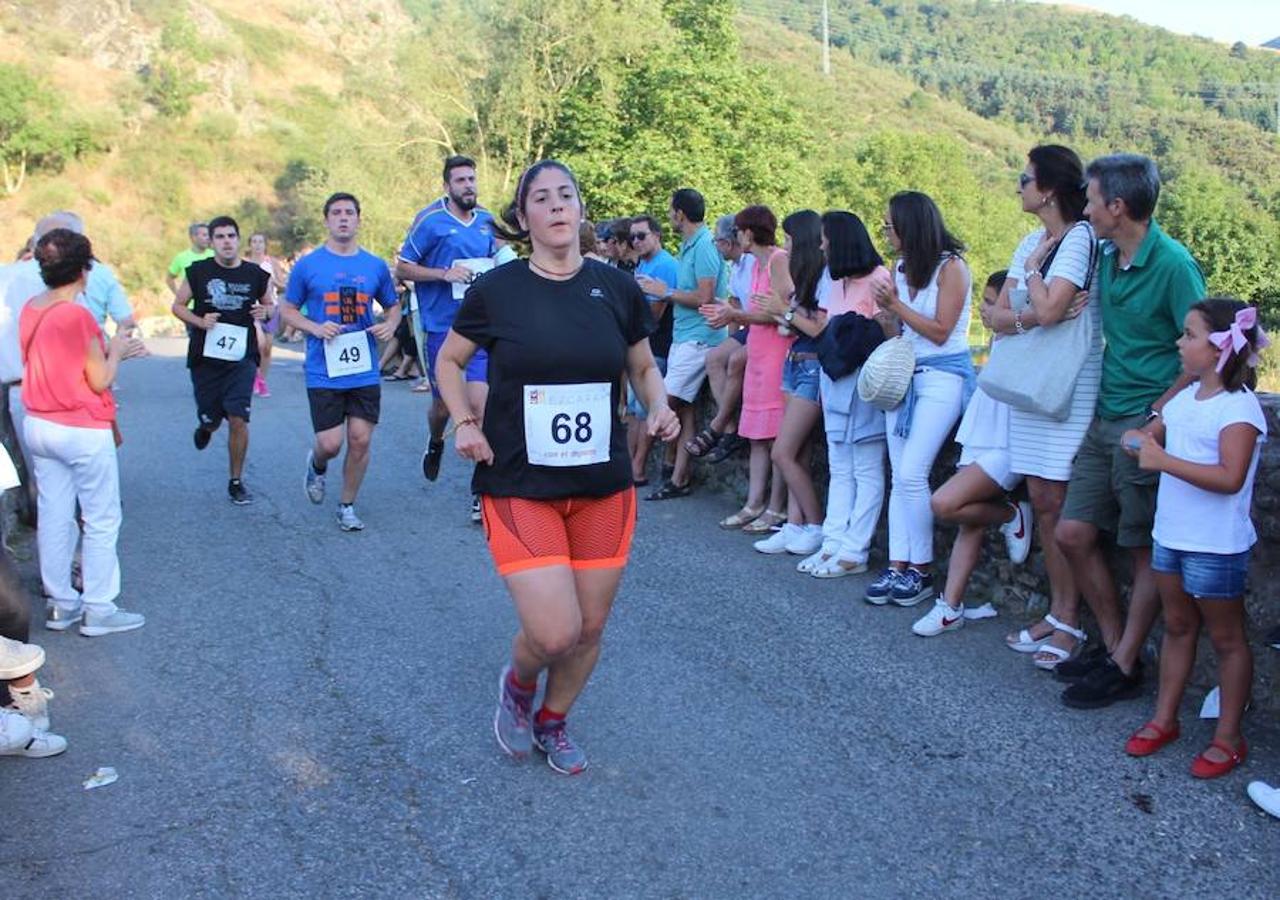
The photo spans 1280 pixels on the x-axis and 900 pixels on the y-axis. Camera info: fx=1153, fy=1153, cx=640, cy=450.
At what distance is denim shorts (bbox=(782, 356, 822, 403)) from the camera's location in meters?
7.23

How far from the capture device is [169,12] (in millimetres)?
64688

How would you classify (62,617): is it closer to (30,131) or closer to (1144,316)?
(1144,316)

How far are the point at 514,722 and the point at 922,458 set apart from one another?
2.94 m

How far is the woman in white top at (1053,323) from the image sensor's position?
5109mm

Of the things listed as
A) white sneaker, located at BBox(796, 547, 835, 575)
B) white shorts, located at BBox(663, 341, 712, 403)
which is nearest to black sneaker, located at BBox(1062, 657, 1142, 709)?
white sneaker, located at BBox(796, 547, 835, 575)

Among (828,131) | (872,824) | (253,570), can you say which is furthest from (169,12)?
(872,824)

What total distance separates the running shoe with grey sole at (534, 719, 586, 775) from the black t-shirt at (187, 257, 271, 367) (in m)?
5.61

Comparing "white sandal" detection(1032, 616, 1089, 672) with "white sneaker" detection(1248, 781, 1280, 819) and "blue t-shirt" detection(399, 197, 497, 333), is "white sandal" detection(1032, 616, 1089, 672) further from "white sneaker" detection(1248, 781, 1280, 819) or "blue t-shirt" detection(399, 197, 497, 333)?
"blue t-shirt" detection(399, 197, 497, 333)

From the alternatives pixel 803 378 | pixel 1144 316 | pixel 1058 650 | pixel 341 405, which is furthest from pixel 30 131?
pixel 1144 316

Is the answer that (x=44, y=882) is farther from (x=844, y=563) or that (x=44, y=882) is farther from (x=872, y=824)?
(x=844, y=563)

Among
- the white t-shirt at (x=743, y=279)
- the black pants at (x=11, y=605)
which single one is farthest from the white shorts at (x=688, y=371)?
the black pants at (x=11, y=605)

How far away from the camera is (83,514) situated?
5945 millimetres

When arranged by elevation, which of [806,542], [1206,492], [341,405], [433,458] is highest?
[1206,492]

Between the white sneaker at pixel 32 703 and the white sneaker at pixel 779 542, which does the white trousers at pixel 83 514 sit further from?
the white sneaker at pixel 779 542
